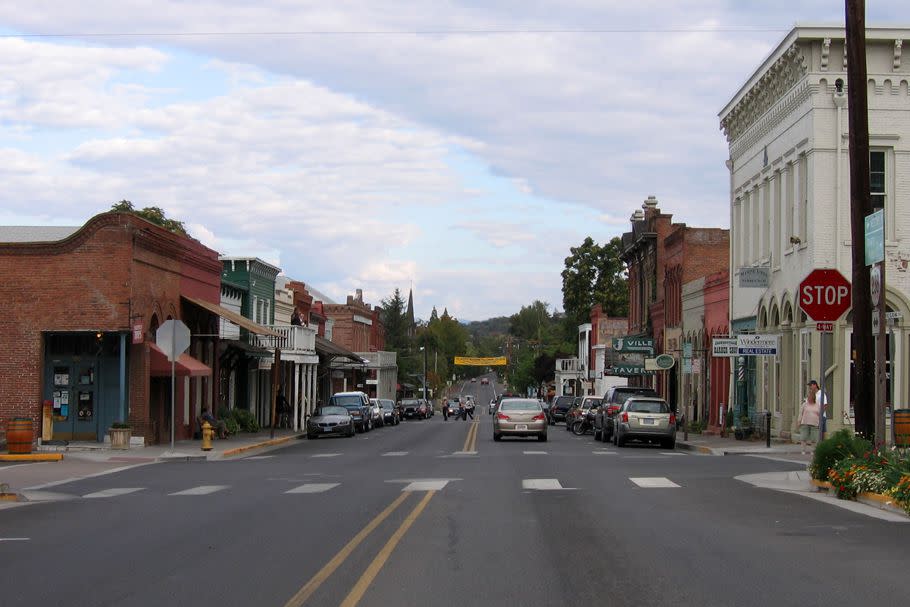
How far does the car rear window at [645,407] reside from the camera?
37.8 m

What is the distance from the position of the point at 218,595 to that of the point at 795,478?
51.2 feet

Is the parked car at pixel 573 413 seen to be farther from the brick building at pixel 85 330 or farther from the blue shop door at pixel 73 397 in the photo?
the blue shop door at pixel 73 397

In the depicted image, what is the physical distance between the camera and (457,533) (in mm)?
14188

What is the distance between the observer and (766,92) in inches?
1626

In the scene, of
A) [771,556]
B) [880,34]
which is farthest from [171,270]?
[771,556]

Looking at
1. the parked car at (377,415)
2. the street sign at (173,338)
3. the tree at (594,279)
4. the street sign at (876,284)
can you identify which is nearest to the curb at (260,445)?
the street sign at (173,338)

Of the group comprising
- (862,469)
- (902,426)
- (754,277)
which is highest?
(754,277)

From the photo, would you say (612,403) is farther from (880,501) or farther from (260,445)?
(880,501)

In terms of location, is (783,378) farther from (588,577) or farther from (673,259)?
(588,577)

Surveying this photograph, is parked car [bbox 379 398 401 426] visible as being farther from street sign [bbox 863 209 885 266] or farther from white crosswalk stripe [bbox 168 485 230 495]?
street sign [bbox 863 209 885 266]

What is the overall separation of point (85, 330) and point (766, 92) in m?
22.6

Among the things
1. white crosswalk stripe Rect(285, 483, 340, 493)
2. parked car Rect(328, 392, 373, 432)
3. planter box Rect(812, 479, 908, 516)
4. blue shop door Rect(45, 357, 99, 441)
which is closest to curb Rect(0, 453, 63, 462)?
blue shop door Rect(45, 357, 99, 441)

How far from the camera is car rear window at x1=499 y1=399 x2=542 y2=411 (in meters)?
41.8

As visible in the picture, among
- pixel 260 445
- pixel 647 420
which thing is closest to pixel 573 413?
pixel 647 420
